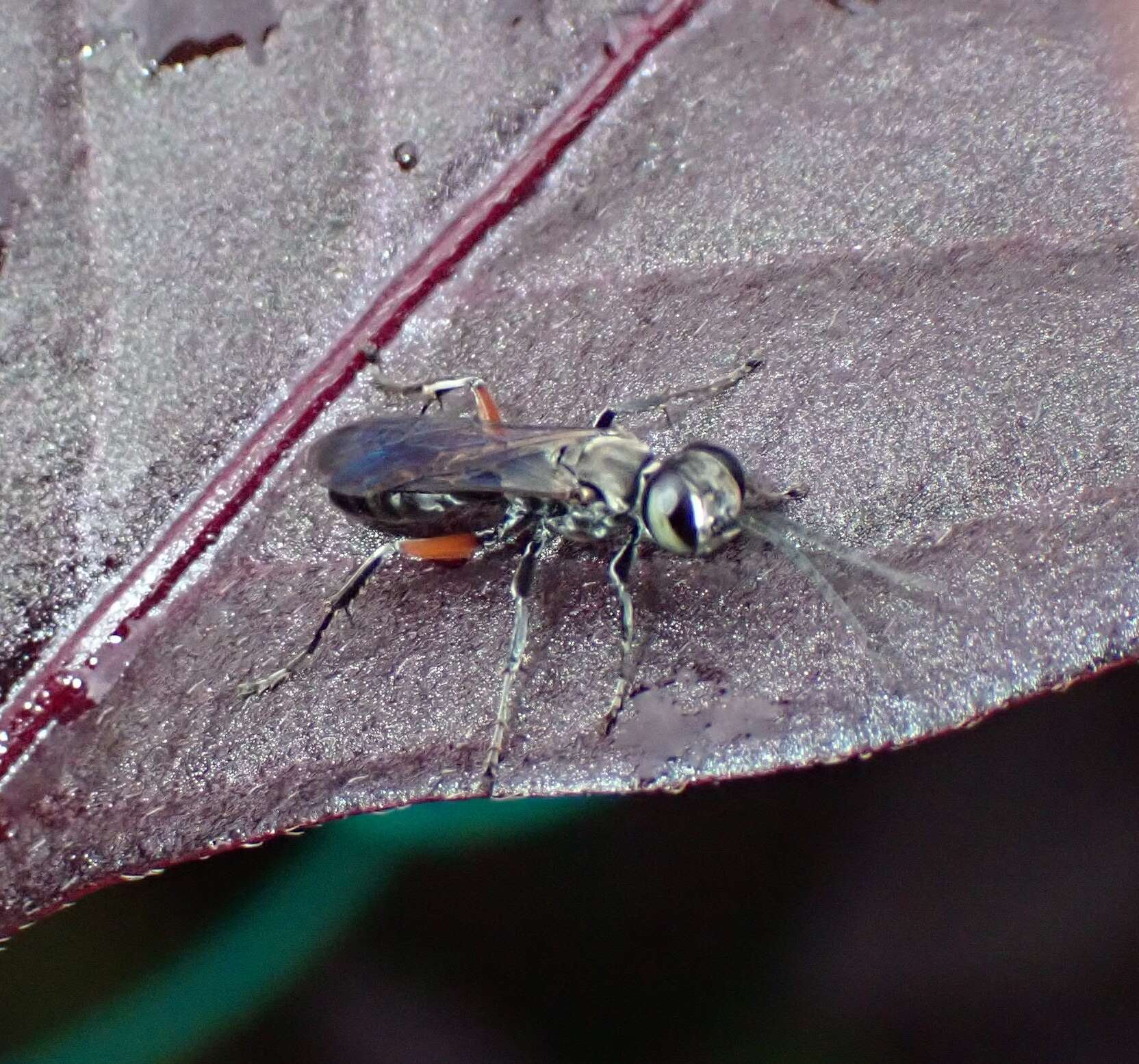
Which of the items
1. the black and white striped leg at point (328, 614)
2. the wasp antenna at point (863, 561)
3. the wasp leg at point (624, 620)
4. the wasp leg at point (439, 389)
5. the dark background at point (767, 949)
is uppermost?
the wasp leg at point (439, 389)

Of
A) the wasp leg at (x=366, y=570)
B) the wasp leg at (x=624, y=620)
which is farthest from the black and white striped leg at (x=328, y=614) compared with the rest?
the wasp leg at (x=624, y=620)

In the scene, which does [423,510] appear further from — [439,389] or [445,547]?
[439,389]

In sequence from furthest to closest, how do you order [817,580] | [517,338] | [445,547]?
[445,547] → [517,338] → [817,580]

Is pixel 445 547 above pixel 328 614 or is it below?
below

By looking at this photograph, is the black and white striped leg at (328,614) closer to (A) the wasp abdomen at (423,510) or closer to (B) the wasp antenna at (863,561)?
(A) the wasp abdomen at (423,510)

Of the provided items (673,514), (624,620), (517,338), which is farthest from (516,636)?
(517,338)

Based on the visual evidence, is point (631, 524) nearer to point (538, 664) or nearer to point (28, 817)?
point (538, 664)

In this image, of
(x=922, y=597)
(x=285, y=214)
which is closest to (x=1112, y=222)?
(x=922, y=597)
